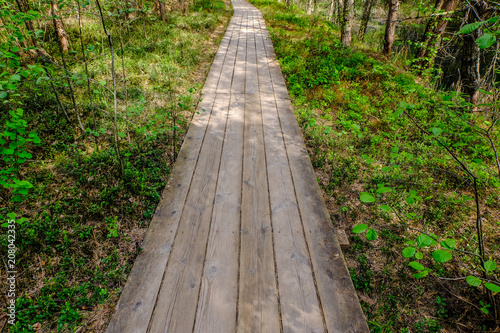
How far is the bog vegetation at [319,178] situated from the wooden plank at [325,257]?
0.95 feet

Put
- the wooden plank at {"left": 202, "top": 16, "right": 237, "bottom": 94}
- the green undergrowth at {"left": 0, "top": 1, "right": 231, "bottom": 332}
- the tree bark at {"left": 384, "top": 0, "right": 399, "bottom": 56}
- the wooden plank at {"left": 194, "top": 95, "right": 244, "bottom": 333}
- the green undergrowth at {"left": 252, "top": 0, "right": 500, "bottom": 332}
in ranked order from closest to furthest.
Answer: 1. the wooden plank at {"left": 194, "top": 95, "right": 244, "bottom": 333}
2. the green undergrowth at {"left": 0, "top": 1, "right": 231, "bottom": 332}
3. the green undergrowth at {"left": 252, "top": 0, "right": 500, "bottom": 332}
4. the wooden plank at {"left": 202, "top": 16, "right": 237, "bottom": 94}
5. the tree bark at {"left": 384, "top": 0, "right": 399, "bottom": 56}

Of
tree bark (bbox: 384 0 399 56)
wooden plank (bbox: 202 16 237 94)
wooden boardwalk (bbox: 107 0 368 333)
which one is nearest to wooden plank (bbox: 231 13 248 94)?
wooden plank (bbox: 202 16 237 94)

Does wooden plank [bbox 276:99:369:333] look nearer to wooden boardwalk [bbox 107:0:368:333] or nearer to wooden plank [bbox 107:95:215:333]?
wooden boardwalk [bbox 107:0:368:333]

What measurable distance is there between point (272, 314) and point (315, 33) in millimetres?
10533

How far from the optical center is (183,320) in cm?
181

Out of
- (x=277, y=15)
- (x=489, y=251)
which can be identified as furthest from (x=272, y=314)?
(x=277, y=15)

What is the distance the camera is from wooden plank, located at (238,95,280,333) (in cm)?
183

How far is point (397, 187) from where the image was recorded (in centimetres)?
334

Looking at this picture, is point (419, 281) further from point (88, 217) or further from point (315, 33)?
point (315, 33)

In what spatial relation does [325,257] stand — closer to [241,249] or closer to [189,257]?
[241,249]

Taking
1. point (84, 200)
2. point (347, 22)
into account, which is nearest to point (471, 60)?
point (347, 22)

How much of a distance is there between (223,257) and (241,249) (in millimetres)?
190

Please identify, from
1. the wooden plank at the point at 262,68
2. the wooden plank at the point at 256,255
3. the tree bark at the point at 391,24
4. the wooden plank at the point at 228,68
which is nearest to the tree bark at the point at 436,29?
the tree bark at the point at 391,24

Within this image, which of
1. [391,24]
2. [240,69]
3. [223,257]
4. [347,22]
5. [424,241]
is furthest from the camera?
[391,24]
